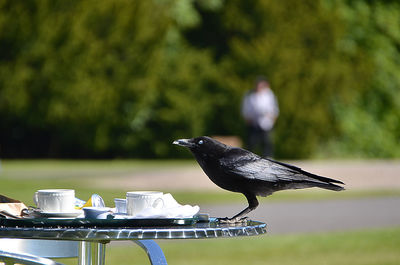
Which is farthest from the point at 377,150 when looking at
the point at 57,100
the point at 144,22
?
the point at 57,100

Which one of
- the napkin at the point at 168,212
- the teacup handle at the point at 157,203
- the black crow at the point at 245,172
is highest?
the black crow at the point at 245,172

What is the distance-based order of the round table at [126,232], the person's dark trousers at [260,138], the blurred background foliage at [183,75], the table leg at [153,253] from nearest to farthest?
the round table at [126,232], the table leg at [153,253], the person's dark trousers at [260,138], the blurred background foliage at [183,75]

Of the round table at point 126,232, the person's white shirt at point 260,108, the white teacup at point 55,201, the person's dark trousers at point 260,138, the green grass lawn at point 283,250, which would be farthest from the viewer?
the person's dark trousers at point 260,138

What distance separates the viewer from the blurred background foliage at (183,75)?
79.5 feet

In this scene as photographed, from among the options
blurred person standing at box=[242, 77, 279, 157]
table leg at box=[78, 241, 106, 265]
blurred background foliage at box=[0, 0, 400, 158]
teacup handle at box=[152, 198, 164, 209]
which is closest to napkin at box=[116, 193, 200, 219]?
teacup handle at box=[152, 198, 164, 209]

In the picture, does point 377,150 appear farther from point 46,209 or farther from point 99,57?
point 46,209

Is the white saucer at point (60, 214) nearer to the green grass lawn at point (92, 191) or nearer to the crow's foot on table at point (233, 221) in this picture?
the crow's foot on table at point (233, 221)

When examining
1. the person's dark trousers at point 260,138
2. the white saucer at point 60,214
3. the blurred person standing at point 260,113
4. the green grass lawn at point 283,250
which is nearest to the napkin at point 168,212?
the white saucer at point 60,214

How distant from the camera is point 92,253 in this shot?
3.16 m

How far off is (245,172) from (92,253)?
0.64m

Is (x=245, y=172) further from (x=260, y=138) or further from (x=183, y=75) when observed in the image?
(x=183, y=75)

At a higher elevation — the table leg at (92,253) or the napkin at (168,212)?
the napkin at (168,212)

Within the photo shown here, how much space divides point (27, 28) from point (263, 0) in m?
7.43

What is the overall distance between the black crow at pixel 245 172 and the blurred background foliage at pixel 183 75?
21.2m
